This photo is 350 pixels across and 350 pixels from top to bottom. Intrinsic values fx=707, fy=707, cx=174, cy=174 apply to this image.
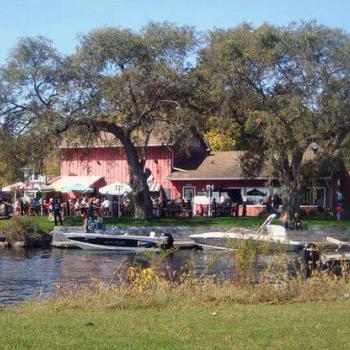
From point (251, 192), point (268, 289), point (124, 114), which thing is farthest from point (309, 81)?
point (268, 289)

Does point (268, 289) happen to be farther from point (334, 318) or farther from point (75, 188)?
point (75, 188)

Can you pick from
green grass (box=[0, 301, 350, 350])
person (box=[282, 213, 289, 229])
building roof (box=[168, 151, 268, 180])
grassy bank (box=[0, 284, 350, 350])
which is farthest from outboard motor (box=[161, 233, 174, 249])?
green grass (box=[0, 301, 350, 350])

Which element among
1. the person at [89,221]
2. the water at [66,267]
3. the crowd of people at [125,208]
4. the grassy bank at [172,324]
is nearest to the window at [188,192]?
the crowd of people at [125,208]

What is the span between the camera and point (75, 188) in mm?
51125

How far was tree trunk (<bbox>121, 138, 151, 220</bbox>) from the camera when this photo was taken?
1736 inches

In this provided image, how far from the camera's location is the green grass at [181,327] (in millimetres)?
9000

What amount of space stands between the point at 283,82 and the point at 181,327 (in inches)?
1256

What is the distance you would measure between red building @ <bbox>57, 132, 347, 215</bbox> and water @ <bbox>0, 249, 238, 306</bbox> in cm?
1398

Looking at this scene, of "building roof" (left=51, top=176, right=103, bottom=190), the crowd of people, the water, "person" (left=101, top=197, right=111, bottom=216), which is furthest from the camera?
"building roof" (left=51, top=176, right=103, bottom=190)

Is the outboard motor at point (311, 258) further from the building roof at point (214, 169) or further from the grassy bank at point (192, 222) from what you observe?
the building roof at point (214, 169)

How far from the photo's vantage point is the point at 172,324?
10.7 metres

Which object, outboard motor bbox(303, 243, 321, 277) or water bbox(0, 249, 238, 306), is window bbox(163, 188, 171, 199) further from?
outboard motor bbox(303, 243, 321, 277)

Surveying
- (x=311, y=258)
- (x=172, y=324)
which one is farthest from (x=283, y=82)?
(x=172, y=324)

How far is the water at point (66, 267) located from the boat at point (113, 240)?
2.73 feet
